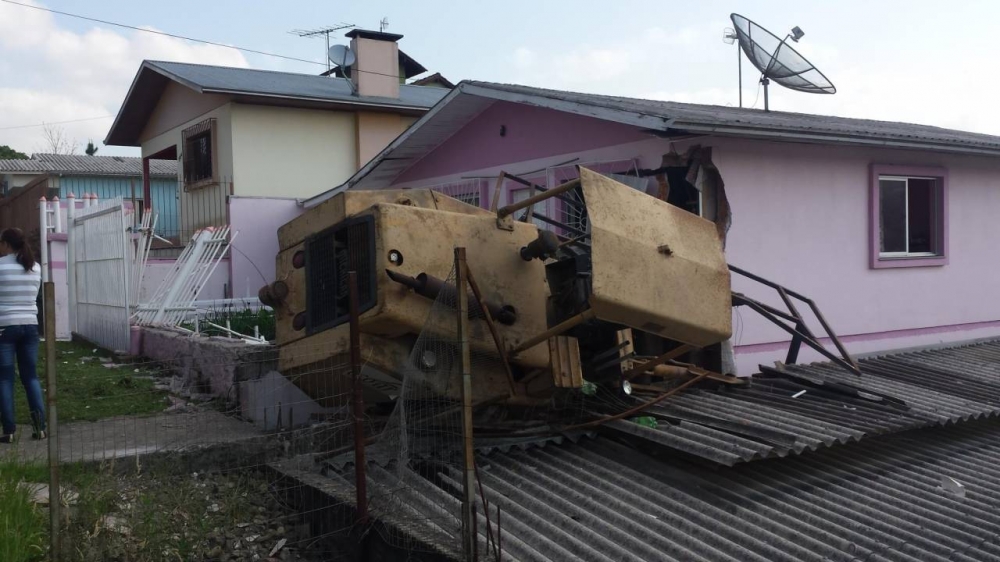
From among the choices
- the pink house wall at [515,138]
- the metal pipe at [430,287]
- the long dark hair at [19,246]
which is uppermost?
the pink house wall at [515,138]

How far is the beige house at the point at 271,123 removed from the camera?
16.0 m

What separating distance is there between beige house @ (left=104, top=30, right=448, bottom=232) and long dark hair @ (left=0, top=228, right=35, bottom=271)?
8.19m

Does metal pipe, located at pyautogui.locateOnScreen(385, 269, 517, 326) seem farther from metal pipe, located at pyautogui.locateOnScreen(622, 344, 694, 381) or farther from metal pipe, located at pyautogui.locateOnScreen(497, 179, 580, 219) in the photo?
metal pipe, located at pyautogui.locateOnScreen(622, 344, 694, 381)

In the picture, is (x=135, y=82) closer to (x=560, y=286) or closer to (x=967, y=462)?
(x=560, y=286)

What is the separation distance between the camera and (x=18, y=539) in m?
4.39

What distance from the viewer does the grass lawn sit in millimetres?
7582

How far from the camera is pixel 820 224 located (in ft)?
31.6

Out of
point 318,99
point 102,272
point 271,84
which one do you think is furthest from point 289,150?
point 102,272

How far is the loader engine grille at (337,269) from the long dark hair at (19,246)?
2.46 m

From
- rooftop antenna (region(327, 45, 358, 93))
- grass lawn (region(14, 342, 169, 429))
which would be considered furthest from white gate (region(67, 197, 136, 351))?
rooftop antenna (region(327, 45, 358, 93))

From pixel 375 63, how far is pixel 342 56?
662 mm

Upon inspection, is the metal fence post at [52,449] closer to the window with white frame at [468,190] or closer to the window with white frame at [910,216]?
the window with white frame at [468,190]

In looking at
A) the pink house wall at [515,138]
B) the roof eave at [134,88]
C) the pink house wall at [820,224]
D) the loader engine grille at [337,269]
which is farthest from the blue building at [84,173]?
the loader engine grille at [337,269]

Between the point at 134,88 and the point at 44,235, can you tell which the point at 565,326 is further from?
the point at 134,88
